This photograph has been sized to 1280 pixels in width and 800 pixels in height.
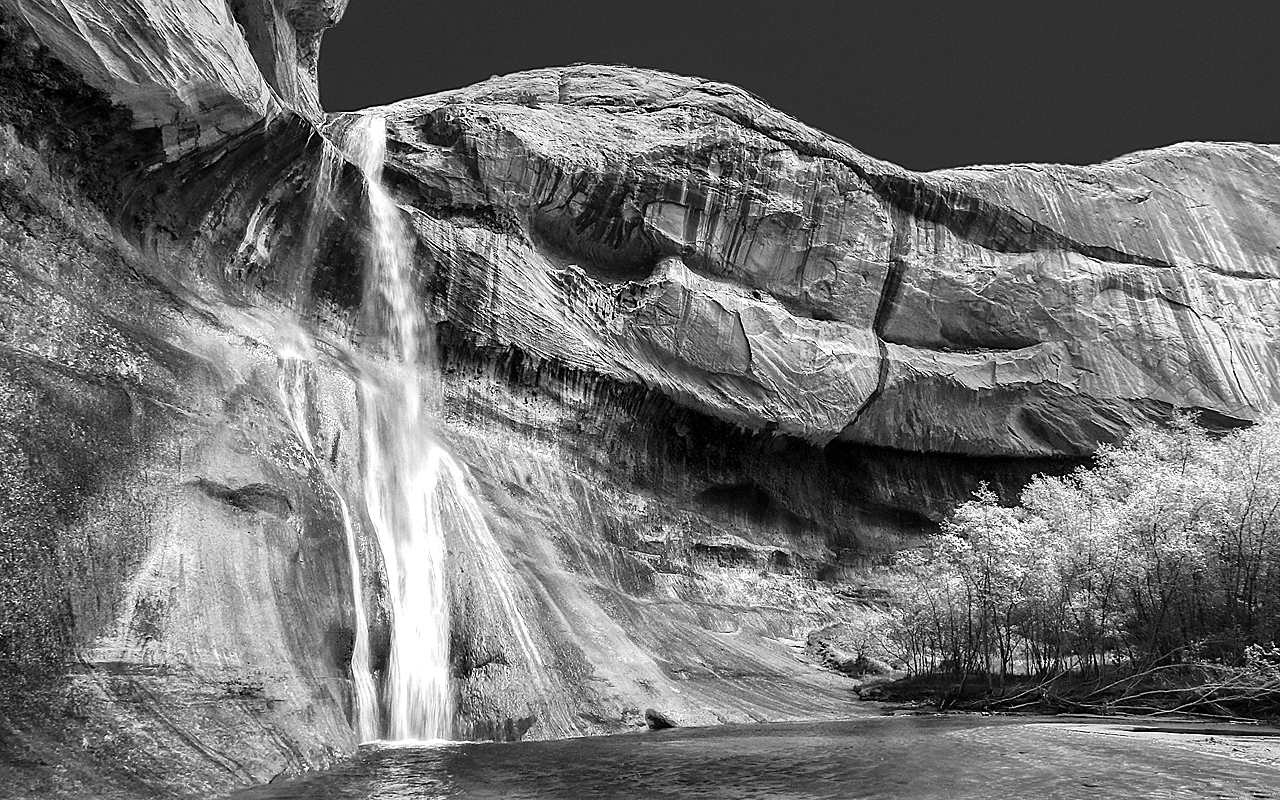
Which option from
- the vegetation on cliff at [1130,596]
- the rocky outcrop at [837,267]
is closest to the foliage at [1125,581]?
the vegetation on cliff at [1130,596]

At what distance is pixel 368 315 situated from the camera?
23.8 meters

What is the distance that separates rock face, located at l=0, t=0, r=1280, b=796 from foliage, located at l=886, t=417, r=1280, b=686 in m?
4.01

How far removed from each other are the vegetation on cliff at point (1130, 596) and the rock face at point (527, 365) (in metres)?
3.91

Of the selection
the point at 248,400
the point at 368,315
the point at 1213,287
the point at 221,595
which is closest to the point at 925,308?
the point at 1213,287

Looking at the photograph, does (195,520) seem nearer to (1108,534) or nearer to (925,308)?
(1108,534)

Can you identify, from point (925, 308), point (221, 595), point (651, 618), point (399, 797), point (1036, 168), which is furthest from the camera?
point (1036, 168)

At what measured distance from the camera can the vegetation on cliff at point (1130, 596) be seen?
18016 mm

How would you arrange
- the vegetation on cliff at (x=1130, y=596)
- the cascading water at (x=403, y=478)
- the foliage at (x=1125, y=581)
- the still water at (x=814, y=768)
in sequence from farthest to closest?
the foliage at (x=1125, y=581), the vegetation on cliff at (x=1130, y=596), the cascading water at (x=403, y=478), the still water at (x=814, y=768)

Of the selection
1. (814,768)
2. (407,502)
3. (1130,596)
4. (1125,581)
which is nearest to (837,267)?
(1130,596)

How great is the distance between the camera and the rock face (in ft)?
36.6

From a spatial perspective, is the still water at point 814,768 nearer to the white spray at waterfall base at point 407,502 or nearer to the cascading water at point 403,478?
the white spray at waterfall base at point 407,502

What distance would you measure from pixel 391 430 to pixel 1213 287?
1345 inches

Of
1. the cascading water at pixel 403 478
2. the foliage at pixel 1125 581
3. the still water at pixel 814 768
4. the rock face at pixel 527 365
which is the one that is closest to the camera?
the still water at pixel 814 768

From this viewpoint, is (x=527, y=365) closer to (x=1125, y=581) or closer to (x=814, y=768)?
(x=1125, y=581)
